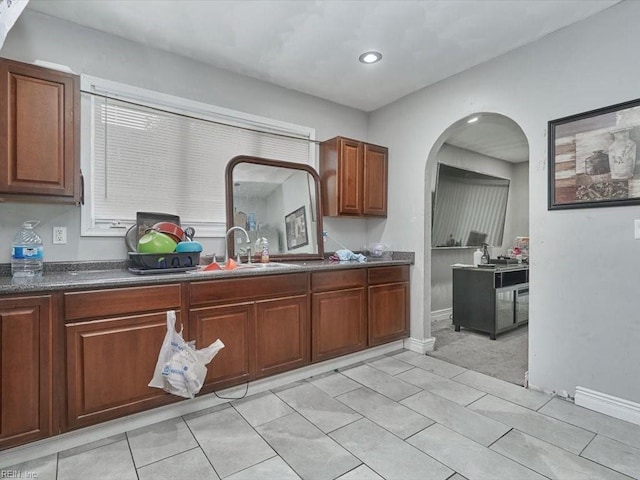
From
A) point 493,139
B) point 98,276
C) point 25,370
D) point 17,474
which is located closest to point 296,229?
point 98,276

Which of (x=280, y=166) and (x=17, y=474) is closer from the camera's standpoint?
(x=17, y=474)

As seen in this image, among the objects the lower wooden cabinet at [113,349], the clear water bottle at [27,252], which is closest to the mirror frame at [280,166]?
the lower wooden cabinet at [113,349]

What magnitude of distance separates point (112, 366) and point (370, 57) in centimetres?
294

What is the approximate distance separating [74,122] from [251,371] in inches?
79.8

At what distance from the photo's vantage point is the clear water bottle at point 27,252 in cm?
207

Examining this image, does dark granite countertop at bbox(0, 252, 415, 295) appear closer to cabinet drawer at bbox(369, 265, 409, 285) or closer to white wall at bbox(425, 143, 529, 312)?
cabinet drawer at bbox(369, 265, 409, 285)

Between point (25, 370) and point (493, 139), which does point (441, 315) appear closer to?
point (493, 139)

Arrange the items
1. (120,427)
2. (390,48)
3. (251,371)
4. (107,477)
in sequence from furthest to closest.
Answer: (390,48) → (251,371) → (120,427) → (107,477)

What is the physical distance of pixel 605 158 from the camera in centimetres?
229

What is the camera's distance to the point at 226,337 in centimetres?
240

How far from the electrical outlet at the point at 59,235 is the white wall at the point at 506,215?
3849mm

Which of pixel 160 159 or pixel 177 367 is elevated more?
pixel 160 159

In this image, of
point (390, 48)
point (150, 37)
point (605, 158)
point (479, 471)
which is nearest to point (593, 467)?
point (479, 471)

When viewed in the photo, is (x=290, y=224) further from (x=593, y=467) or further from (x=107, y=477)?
(x=593, y=467)
